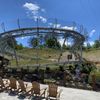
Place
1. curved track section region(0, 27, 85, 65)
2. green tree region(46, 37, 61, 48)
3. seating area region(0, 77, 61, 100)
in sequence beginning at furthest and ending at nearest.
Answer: green tree region(46, 37, 61, 48)
curved track section region(0, 27, 85, 65)
seating area region(0, 77, 61, 100)

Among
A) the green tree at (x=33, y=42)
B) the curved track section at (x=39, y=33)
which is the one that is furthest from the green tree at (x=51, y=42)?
the curved track section at (x=39, y=33)

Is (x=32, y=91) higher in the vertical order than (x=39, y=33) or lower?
lower

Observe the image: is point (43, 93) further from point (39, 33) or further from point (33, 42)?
point (33, 42)

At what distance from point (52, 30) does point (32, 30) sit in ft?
7.79

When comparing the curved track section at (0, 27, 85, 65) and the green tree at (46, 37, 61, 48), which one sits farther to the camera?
the green tree at (46, 37, 61, 48)

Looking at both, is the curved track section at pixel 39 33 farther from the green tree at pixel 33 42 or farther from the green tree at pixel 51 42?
the green tree at pixel 33 42

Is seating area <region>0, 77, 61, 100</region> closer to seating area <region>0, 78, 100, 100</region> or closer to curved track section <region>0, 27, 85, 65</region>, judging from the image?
seating area <region>0, 78, 100, 100</region>

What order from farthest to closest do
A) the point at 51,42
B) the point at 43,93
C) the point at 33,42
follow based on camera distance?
the point at 51,42, the point at 33,42, the point at 43,93

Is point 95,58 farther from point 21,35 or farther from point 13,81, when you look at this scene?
point 13,81

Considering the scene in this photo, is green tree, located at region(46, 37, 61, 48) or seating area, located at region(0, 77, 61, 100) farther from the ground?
green tree, located at region(46, 37, 61, 48)

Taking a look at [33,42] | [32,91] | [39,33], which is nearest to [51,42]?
[33,42]

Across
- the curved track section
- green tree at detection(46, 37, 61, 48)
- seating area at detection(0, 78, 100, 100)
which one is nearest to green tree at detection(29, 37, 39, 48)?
green tree at detection(46, 37, 61, 48)

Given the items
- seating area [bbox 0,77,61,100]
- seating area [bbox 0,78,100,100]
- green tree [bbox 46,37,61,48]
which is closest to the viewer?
seating area [bbox 0,77,61,100]

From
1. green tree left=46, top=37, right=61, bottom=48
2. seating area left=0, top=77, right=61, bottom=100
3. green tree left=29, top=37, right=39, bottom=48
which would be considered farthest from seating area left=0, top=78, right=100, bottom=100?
green tree left=29, top=37, right=39, bottom=48
